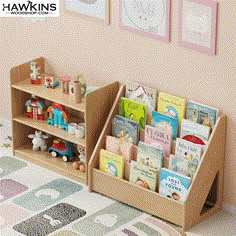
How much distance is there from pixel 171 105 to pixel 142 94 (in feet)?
0.63

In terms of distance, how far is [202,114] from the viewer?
3957mm

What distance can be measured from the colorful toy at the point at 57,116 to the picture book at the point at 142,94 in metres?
0.40

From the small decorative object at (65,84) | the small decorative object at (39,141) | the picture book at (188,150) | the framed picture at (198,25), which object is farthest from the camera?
the small decorative object at (39,141)

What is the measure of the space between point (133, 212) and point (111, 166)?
10.5 inches

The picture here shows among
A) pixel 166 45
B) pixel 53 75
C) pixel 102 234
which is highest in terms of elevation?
pixel 166 45

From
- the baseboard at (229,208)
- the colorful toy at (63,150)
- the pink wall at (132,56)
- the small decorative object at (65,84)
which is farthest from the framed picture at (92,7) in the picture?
the baseboard at (229,208)

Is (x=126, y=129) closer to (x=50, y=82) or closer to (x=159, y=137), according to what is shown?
(x=159, y=137)

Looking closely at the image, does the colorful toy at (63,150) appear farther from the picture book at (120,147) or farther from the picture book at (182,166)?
the picture book at (182,166)

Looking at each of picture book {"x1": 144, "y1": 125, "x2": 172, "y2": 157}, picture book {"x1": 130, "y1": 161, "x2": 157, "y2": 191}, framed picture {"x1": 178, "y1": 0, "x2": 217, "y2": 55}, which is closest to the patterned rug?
picture book {"x1": 130, "y1": 161, "x2": 157, "y2": 191}

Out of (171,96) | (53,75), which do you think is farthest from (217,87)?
(53,75)

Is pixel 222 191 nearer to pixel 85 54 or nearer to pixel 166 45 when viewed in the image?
pixel 166 45

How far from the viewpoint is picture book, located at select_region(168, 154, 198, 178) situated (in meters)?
3.92

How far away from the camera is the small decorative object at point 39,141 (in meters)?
4.60

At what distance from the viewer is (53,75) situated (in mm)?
4633
